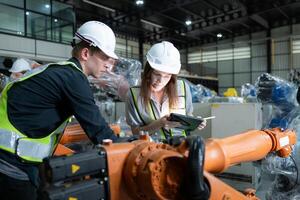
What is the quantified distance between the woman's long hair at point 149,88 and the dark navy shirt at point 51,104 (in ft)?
2.60

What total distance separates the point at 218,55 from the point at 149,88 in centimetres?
1748

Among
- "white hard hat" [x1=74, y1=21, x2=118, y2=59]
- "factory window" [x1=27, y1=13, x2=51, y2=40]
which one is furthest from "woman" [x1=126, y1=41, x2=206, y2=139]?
"factory window" [x1=27, y1=13, x2=51, y2=40]

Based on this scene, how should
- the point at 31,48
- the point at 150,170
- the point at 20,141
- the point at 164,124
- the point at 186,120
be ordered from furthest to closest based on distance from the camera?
1. the point at 31,48
2. the point at 164,124
3. the point at 186,120
4. the point at 20,141
5. the point at 150,170

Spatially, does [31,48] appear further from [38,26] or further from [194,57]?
[194,57]

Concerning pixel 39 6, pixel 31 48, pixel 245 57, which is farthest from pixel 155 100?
pixel 245 57

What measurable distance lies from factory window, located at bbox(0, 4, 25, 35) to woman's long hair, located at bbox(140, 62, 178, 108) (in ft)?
31.1

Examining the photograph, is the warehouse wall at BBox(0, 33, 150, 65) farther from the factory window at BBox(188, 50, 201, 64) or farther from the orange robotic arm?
the factory window at BBox(188, 50, 201, 64)

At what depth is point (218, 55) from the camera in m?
18.9

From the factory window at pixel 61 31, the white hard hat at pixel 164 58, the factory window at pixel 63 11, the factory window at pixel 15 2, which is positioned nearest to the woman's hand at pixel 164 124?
the white hard hat at pixel 164 58

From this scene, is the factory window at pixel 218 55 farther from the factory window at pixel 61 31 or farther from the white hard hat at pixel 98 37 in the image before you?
the white hard hat at pixel 98 37

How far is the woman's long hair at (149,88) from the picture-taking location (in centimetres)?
214

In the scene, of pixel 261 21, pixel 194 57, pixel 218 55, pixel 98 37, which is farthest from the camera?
pixel 194 57

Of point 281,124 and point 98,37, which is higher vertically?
point 98,37

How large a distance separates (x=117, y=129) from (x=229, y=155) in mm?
1408
